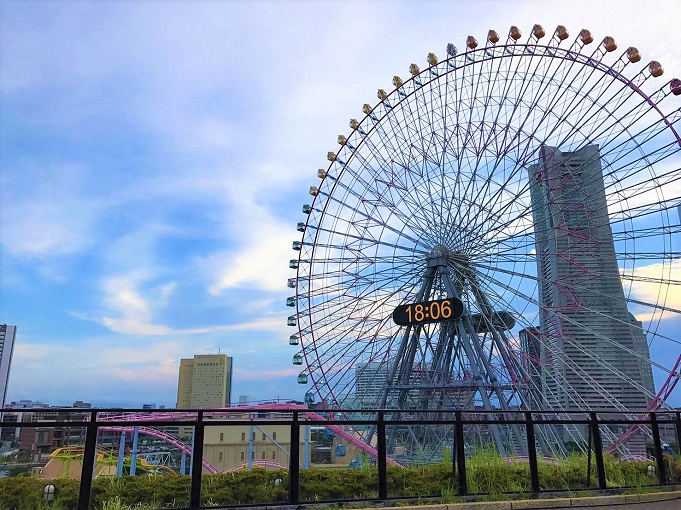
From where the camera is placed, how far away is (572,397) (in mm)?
18469

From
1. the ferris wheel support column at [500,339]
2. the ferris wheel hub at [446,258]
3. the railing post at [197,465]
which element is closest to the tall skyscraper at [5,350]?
the ferris wheel hub at [446,258]

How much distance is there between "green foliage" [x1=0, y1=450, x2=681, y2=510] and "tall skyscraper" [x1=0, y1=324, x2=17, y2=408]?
182ft

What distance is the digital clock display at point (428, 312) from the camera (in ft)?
71.9

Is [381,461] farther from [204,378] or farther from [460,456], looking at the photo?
[204,378]

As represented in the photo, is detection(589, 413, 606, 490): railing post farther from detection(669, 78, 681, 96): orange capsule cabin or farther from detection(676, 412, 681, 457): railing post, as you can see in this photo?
detection(669, 78, 681, 96): orange capsule cabin

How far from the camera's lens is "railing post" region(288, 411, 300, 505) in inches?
286

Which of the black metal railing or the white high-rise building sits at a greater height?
the white high-rise building

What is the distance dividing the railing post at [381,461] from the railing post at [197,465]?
8.08 feet

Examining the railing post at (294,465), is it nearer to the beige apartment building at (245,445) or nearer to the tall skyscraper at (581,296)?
the beige apartment building at (245,445)

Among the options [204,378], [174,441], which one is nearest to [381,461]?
[174,441]

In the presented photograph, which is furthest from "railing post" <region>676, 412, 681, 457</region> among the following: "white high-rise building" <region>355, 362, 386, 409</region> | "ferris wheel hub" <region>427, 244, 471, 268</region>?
"white high-rise building" <region>355, 362, 386, 409</region>

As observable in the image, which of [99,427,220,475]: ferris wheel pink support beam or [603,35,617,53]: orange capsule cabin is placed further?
[603,35,617,53]: orange capsule cabin

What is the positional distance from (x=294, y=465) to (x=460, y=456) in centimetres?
255

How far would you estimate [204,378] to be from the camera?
109000 mm
